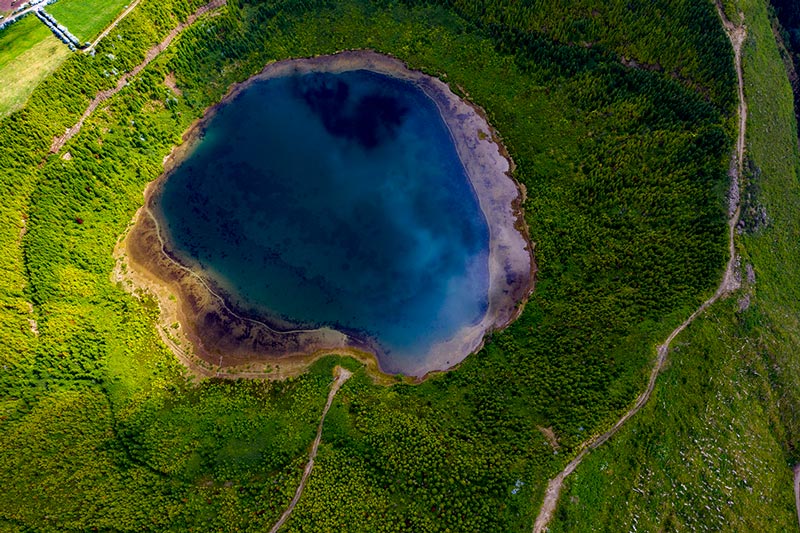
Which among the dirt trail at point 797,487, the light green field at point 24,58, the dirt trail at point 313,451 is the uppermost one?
the light green field at point 24,58

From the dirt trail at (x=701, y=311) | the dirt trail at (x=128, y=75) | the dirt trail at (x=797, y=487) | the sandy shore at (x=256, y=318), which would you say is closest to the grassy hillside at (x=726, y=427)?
the dirt trail at (x=701, y=311)

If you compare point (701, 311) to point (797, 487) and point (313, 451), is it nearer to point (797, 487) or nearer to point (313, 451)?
point (797, 487)

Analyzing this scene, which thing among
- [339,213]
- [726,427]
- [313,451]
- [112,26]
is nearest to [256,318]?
[339,213]

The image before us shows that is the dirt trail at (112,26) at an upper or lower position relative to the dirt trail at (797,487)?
upper

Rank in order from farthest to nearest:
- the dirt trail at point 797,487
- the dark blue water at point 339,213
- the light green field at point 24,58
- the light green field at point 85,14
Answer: the light green field at point 85,14 → the dark blue water at point 339,213 → the light green field at point 24,58 → the dirt trail at point 797,487

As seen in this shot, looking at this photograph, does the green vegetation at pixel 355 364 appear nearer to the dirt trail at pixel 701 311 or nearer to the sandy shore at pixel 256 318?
the dirt trail at pixel 701 311

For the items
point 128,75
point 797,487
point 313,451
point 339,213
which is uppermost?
point 128,75
